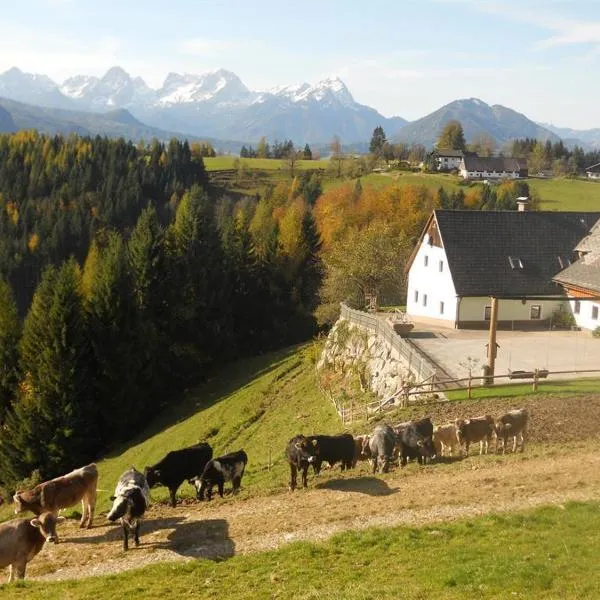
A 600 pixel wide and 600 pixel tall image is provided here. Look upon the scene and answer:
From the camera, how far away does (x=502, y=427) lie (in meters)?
22.3

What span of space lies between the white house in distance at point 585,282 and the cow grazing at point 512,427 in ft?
77.1

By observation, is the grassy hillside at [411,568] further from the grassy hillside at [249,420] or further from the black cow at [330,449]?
the grassy hillside at [249,420]

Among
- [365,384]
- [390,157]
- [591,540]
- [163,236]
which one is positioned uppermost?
[390,157]

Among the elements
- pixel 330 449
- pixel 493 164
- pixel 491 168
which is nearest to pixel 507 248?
pixel 330 449

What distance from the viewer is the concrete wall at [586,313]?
43.1 m

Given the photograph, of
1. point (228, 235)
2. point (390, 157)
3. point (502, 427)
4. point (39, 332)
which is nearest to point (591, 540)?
point (502, 427)

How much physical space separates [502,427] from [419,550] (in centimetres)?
852

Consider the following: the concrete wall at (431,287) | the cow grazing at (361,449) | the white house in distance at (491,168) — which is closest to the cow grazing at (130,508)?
the cow grazing at (361,449)

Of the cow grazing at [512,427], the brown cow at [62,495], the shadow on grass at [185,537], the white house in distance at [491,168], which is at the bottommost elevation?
the shadow on grass at [185,537]

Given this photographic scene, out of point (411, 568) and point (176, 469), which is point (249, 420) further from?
point (411, 568)

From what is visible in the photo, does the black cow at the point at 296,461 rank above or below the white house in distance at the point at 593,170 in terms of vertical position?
below

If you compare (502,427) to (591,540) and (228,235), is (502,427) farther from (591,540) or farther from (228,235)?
(228,235)

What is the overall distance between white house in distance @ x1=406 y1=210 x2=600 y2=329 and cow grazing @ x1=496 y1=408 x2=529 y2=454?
74.2 feet

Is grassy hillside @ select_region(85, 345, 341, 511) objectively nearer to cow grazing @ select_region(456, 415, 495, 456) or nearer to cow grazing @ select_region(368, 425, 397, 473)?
cow grazing @ select_region(368, 425, 397, 473)
